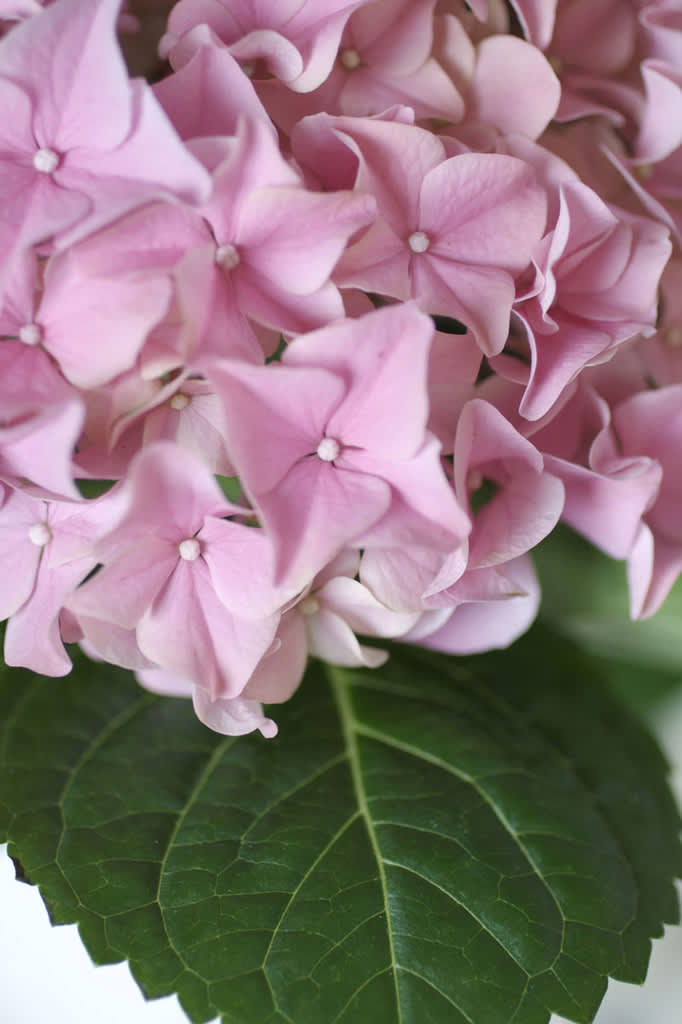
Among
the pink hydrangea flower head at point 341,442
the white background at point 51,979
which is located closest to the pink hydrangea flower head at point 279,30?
the pink hydrangea flower head at point 341,442

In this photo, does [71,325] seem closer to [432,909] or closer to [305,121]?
[305,121]

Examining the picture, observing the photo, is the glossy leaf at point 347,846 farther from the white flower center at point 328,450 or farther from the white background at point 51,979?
the white flower center at point 328,450

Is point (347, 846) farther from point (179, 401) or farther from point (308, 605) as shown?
point (179, 401)

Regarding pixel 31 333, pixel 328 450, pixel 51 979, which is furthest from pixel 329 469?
pixel 51 979

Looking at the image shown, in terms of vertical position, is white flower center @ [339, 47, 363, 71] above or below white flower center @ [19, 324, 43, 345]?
above

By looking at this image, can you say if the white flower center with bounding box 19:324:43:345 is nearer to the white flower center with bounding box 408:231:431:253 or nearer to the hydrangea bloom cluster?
the hydrangea bloom cluster

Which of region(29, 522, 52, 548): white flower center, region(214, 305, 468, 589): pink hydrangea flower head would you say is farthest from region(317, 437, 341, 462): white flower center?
region(29, 522, 52, 548): white flower center
